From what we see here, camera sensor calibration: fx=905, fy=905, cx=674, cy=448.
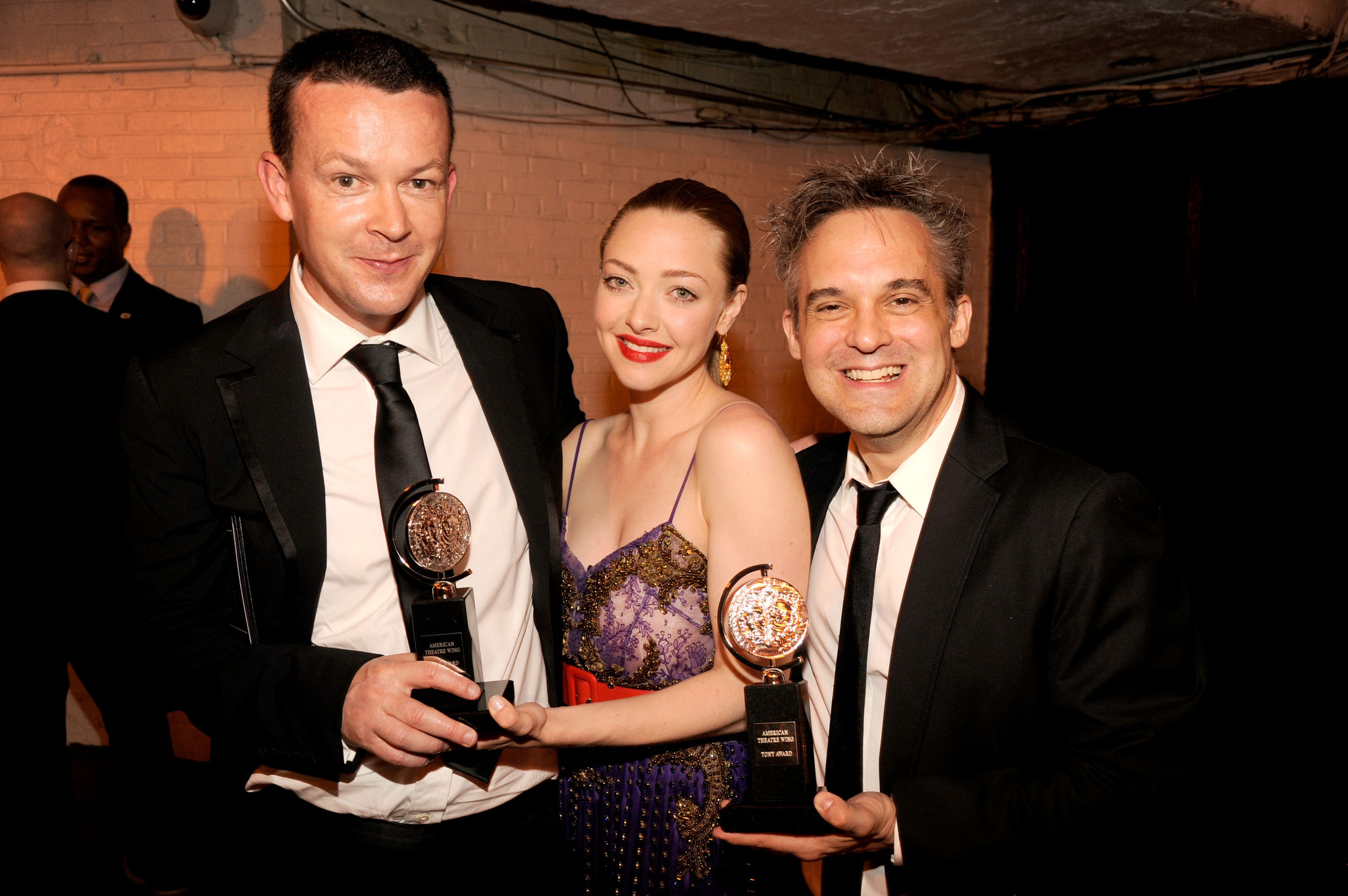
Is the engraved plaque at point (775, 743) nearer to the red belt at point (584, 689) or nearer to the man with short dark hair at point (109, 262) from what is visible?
the red belt at point (584, 689)

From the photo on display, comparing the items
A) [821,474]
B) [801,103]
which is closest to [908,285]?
[821,474]

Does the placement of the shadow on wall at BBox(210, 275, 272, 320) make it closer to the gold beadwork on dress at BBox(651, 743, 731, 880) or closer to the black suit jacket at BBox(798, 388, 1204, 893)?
the gold beadwork on dress at BBox(651, 743, 731, 880)

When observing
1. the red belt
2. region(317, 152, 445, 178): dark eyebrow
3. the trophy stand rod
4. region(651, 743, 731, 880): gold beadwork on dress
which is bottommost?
region(651, 743, 731, 880): gold beadwork on dress

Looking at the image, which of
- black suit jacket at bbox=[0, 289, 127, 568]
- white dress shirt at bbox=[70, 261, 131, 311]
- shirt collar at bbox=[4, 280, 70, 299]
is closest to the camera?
black suit jacket at bbox=[0, 289, 127, 568]

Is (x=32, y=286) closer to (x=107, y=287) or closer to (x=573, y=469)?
(x=107, y=287)

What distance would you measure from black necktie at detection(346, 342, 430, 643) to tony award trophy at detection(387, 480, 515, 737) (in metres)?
0.04

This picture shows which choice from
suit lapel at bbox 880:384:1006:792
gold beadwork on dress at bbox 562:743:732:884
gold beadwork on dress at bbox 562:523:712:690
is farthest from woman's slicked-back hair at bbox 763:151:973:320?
gold beadwork on dress at bbox 562:743:732:884

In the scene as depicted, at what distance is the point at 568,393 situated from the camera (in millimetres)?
2252

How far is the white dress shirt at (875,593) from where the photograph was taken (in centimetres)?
166

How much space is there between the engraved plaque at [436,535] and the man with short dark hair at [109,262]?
2.73 metres

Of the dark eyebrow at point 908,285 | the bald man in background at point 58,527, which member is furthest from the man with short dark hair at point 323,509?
the bald man in background at point 58,527

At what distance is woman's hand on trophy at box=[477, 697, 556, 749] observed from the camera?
4.61 feet

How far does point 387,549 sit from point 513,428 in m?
0.36

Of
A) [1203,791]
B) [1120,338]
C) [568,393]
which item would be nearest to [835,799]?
[1203,791]
